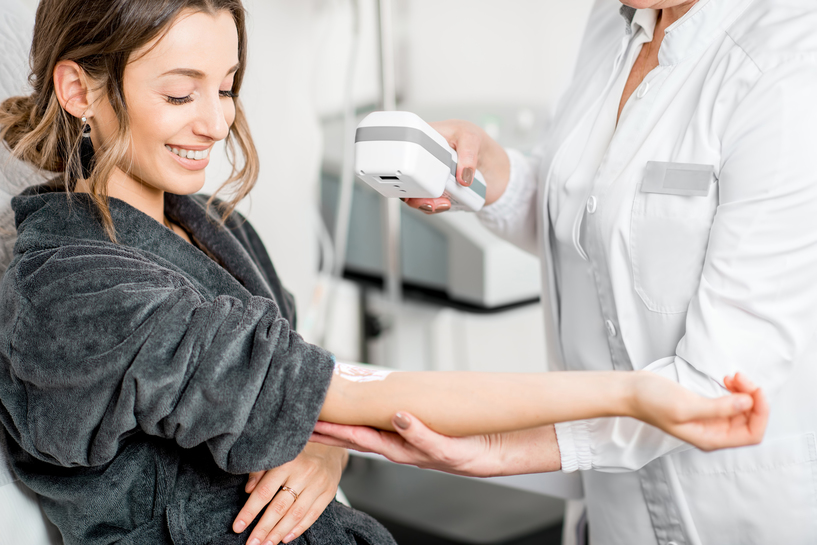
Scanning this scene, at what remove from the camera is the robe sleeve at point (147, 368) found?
71 cm

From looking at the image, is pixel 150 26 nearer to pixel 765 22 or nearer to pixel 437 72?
pixel 765 22

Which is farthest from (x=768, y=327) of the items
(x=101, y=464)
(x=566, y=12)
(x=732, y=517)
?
(x=566, y=12)

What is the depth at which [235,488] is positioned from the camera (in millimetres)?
873

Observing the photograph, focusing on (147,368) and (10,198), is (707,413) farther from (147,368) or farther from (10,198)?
(10,198)

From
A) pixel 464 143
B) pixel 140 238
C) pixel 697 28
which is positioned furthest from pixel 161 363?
pixel 697 28

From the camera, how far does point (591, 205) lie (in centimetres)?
95

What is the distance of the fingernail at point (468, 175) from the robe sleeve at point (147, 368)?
1.29 ft

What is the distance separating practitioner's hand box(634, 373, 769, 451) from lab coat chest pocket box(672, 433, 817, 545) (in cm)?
23

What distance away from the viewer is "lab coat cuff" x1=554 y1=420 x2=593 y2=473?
33.8 inches

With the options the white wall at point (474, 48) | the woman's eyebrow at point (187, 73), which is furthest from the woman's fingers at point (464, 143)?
the white wall at point (474, 48)

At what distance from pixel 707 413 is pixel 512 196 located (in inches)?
24.7

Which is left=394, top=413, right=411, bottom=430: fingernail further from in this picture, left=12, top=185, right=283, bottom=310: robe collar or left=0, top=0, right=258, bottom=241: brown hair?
left=0, top=0, right=258, bottom=241: brown hair

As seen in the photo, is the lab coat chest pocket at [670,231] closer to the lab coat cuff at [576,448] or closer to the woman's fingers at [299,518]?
the lab coat cuff at [576,448]

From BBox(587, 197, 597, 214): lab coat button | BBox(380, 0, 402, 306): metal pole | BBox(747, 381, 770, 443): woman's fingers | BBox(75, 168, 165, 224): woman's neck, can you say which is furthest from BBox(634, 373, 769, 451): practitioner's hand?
BBox(380, 0, 402, 306): metal pole
